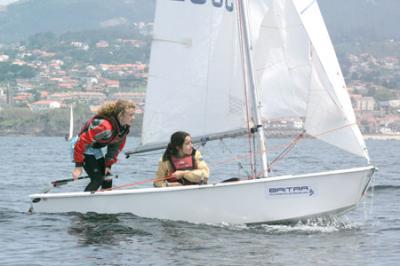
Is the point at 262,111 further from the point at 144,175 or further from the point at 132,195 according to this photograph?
the point at 144,175

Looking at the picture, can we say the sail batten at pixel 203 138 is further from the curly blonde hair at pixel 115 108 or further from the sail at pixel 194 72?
the curly blonde hair at pixel 115 108

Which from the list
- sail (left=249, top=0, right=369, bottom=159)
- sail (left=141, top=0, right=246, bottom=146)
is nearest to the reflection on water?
sail (left=141, top=0, right=246, bottom=146)

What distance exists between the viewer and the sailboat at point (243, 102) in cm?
1280

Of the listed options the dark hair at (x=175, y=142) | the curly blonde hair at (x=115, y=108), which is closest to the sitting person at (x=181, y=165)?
the dark hair at (x=175, y=142)

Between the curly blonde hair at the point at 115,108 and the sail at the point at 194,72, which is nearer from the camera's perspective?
the curly blonde hair at the point at 115,108

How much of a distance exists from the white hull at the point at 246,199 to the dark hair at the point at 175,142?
0.48 meters

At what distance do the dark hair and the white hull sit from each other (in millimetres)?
484

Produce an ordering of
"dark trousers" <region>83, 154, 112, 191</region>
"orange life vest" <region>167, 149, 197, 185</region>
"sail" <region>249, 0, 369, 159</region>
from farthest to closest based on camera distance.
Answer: "dark trousers" <region>83, 154, 112, 191</region> → "sail" <region>249, 0, 369, 159</region> → "orange life vest" <region>167, 149, 197, 185</region>

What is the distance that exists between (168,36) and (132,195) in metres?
2.20

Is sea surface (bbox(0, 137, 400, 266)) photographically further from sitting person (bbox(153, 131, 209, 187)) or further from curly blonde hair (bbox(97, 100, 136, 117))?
curly blonde hair (bbox(97, 100, 136, 117))

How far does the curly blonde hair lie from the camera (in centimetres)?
1284

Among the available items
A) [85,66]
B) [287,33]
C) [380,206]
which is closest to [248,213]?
[287,33]

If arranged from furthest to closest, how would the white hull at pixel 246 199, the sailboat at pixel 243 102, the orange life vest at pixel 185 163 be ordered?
the orange life vest at pixel 185 163, the sailboat at pixel 243 102, the white hull at pixel 246 199

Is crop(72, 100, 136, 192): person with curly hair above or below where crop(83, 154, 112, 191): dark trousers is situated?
above
